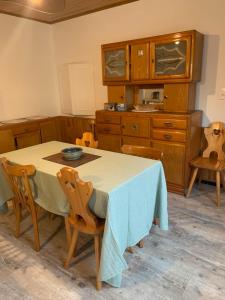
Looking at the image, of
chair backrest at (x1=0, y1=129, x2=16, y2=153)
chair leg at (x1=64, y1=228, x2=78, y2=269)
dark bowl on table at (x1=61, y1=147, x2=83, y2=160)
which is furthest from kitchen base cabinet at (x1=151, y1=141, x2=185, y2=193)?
chair backrest at (x1=0, y1=129, x2=16, y2=153)

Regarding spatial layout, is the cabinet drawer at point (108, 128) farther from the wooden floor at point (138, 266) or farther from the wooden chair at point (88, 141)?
the wooden floor at point (138, 266)

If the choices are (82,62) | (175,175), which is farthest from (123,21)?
A: (175,175)

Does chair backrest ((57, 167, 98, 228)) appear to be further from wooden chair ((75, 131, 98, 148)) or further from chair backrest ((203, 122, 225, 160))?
chair backrest ((203, 122, 225, 160))

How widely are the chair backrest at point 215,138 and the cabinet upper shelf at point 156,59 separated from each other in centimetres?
64

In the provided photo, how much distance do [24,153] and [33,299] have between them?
1.33 metres

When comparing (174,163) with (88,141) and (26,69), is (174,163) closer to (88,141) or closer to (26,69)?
(88,141)

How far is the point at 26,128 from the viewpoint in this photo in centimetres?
370

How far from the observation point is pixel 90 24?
12.3ft

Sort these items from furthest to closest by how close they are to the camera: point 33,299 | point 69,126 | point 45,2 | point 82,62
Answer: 1. point 69,126
2. point 82,62
3. point 45,2
4. point 33,299

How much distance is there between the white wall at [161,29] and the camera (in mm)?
2758

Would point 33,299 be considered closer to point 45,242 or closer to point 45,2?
point 45,242

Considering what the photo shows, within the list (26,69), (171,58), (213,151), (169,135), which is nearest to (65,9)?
(26,69)

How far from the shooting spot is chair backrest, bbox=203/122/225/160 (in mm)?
2844

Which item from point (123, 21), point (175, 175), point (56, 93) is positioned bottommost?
point (175, 175)
